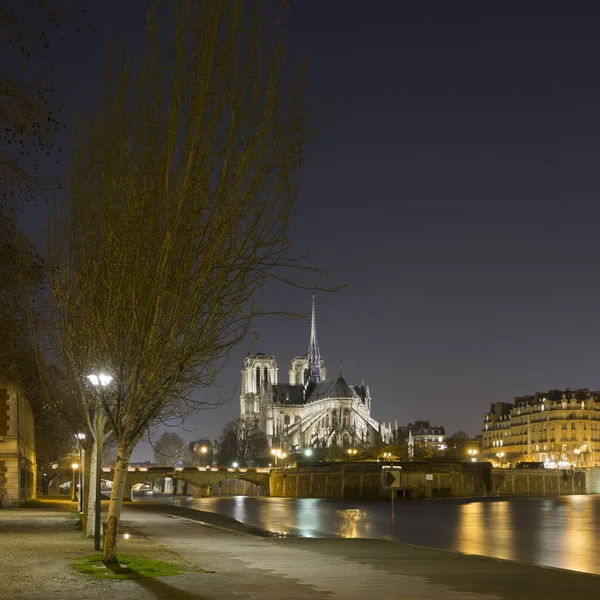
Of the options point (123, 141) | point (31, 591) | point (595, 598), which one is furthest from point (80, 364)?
point (595, 598)

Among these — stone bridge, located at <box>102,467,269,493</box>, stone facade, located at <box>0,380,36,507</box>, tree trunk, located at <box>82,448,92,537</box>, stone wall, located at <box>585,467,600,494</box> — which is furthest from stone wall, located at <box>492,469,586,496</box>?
tree trunk, located at <box>82,448,92,537</box>

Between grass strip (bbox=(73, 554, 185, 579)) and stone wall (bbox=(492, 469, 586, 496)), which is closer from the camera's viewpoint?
grass strip (bbox=(73, 554, 185, 579))

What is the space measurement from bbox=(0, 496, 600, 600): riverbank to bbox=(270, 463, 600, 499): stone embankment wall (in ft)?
315

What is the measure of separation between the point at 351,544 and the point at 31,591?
15731 millimetres

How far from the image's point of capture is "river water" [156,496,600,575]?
46281 millimetres

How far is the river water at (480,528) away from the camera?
152 ft

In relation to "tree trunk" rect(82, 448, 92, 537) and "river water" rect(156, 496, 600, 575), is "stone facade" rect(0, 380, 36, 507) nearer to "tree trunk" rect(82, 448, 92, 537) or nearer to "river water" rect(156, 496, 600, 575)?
"tree trunk" rect(82, 448, 92, 537)

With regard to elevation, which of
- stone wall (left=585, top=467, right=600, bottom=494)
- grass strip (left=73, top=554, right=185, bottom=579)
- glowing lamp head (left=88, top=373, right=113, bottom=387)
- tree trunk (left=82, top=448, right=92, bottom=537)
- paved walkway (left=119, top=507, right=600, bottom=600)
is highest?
glowing lamp head (left=88, top=373, right=113, bottom=387)

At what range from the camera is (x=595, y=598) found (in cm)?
1773

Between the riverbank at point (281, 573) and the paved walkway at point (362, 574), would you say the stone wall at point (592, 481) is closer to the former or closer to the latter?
the riverbank at point (281, 573)

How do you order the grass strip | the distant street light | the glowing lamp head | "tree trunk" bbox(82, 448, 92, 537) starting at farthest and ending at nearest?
the distant street light, "tree trunk" bbox(82, 448, 92, 537), the glowing lamp head, the grass strip

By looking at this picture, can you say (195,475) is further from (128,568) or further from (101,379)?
(101,379)

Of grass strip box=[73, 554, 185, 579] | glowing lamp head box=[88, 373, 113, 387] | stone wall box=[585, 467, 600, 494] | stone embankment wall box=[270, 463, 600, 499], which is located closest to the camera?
grass strip box=[73, 554, 185, 579]

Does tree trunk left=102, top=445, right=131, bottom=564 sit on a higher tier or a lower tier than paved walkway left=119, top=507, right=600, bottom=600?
higher
